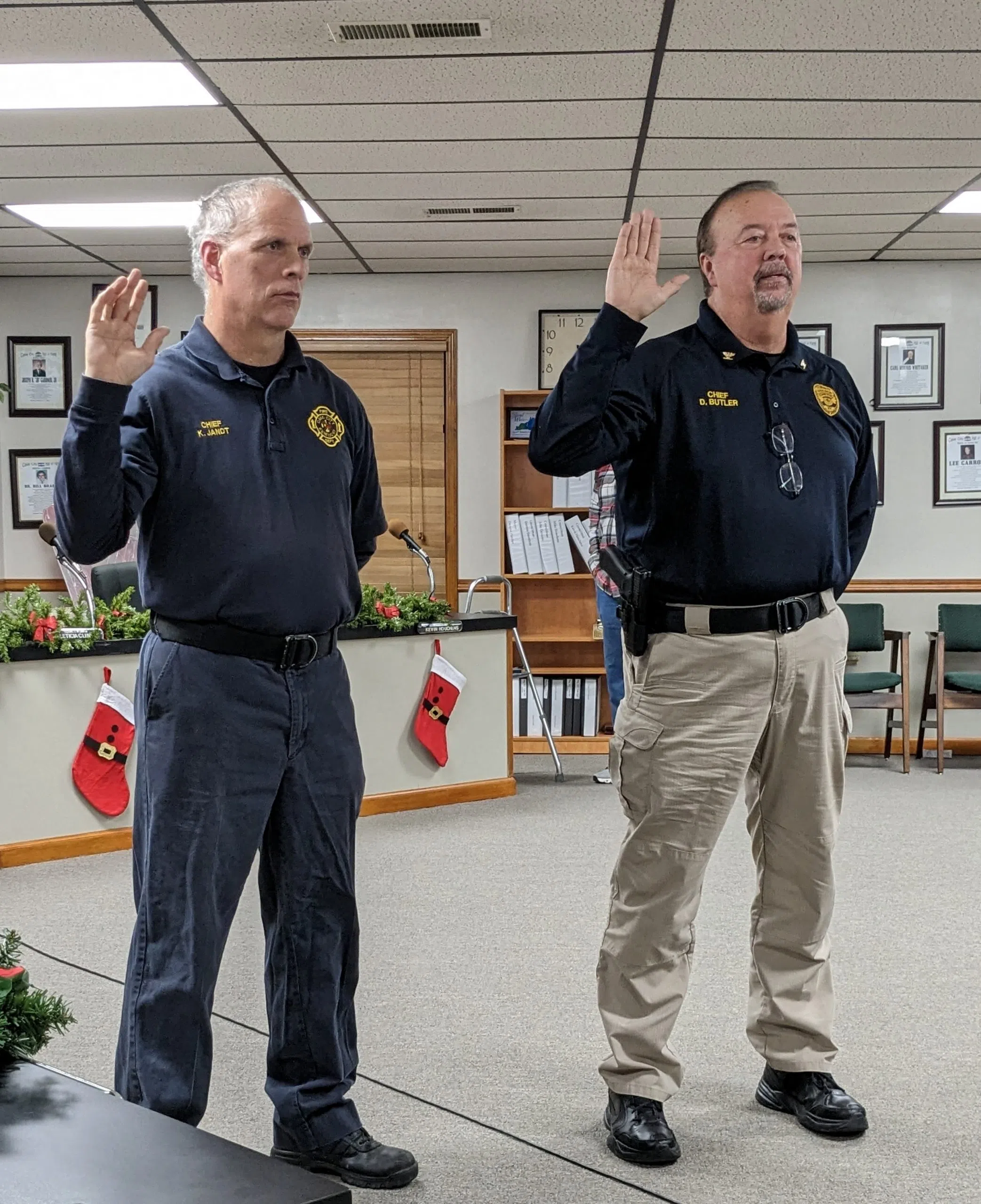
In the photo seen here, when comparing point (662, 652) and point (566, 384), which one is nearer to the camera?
point (566, 384)

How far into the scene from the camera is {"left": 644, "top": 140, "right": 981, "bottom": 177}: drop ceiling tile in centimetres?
455

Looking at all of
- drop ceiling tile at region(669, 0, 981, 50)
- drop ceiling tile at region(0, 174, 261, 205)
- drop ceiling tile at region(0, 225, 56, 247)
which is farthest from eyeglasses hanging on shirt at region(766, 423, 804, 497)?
drop ceiling tile at region(0, 225, 56, 247)

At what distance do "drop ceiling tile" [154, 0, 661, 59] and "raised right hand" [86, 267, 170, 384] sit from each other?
1.83 meters

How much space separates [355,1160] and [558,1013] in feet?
3.27

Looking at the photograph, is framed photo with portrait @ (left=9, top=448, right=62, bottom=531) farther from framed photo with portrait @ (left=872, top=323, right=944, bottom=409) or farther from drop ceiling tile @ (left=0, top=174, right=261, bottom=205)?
framed photo with portrait @ (left=872, top=323, right=944, bottom=409)

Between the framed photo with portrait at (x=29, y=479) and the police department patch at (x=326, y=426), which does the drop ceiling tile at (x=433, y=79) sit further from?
the framed photo with portrait at (x=29, y=479)

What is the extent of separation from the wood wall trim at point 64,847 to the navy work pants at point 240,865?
271 centimetres

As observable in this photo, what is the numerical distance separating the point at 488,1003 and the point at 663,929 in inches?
37.8

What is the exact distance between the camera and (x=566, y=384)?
209 centimetres

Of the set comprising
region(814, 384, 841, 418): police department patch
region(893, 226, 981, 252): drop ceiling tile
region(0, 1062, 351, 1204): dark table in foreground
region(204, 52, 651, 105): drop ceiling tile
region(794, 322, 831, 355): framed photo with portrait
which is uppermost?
region(893, 226, 981, 252): drop ceiling tile

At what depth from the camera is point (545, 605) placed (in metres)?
6.99

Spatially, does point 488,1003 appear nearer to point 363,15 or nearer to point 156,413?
point 156,413

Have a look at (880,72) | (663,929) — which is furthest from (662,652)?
(880,72)

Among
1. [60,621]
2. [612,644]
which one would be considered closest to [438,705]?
[612,644]
